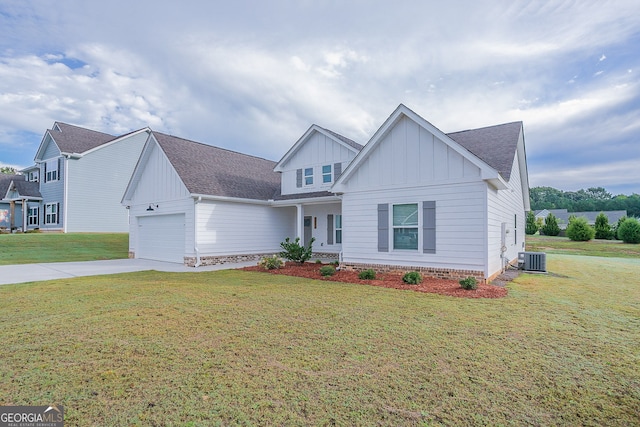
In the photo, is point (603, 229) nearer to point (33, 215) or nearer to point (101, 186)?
point (101, 186)

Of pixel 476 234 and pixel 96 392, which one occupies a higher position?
pixel 476 234

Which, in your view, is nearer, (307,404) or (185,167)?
(307,404)

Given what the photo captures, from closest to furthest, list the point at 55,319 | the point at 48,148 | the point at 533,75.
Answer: the point at 55,319 < the point at 533,75 < the point at 48,148

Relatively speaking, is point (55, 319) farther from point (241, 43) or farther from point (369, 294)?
point (241, 43)

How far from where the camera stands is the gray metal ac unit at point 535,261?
11.9 metres

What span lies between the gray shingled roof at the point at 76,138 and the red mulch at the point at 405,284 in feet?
68.4

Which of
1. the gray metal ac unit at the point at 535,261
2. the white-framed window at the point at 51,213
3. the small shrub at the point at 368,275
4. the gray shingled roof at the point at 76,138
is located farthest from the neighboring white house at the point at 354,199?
the white-framed window at the point at 51,213

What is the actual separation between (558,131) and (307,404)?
28104mm

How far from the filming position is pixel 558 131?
2305cm

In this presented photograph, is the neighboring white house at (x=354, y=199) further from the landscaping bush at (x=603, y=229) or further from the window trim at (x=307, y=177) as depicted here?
the landscaping bush at (x=603, y=229)

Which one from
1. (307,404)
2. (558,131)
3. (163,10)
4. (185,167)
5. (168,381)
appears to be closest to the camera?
(307,404)

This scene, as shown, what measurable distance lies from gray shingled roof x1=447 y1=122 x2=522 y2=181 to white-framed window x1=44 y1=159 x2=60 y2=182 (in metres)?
28.0

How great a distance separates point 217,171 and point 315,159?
16.8 ft

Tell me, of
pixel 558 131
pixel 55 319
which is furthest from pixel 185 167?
pixel 558 131
